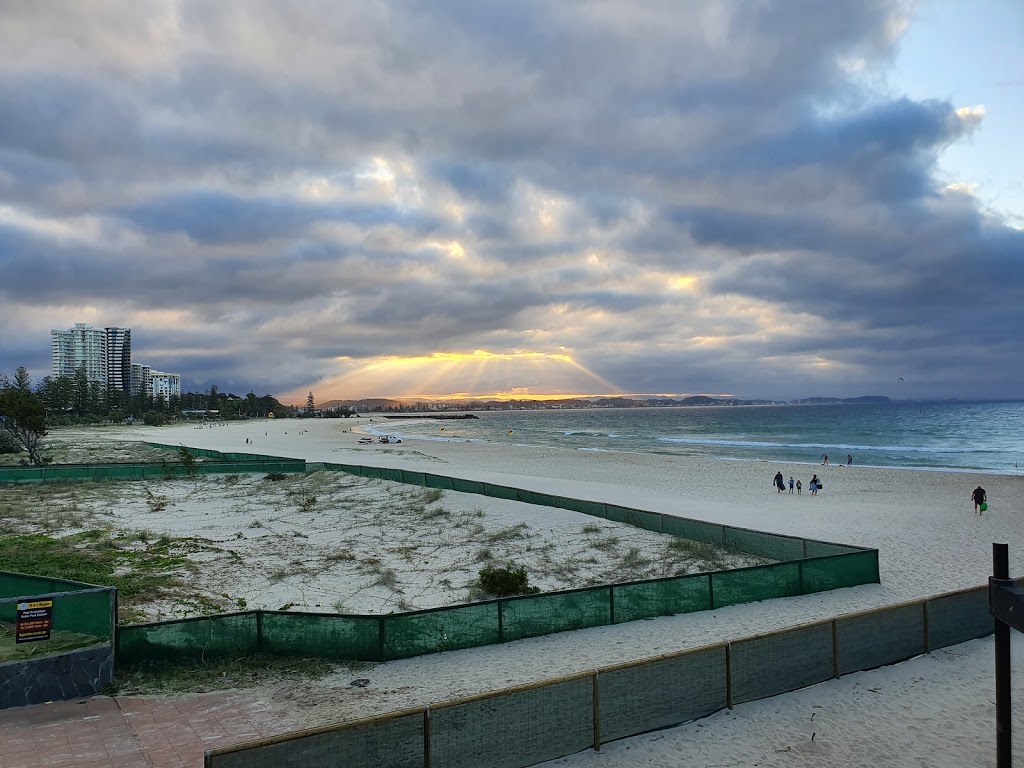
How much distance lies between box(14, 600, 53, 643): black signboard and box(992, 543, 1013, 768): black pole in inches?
560

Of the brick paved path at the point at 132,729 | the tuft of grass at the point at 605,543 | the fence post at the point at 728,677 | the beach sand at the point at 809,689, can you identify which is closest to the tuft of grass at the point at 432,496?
the tuft of grass at the point at 605,543

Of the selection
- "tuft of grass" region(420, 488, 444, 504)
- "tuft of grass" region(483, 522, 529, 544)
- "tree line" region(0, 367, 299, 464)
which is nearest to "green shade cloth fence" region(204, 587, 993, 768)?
"tuft of grass" region(483, 522, 529, 544)

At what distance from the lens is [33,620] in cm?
1093

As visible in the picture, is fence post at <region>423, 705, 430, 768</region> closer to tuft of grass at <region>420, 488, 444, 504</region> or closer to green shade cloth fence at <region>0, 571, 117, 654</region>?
green shade cloth fence at <region>0, 571, 117, 654</region>

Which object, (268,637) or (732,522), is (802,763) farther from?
(732,522)

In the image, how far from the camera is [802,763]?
8992mm

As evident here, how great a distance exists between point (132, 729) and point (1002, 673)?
12086 millimetres

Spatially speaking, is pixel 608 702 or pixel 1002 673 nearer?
pixel 1002 673

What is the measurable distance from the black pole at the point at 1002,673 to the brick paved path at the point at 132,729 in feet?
32.0

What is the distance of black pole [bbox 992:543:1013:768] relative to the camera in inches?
288

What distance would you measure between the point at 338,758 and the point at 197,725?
3921 mm

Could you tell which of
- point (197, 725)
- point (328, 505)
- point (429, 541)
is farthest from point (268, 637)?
point (328, 505)

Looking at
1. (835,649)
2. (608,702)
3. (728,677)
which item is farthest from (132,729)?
(835,649)

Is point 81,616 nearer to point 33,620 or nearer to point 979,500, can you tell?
point 33,620
